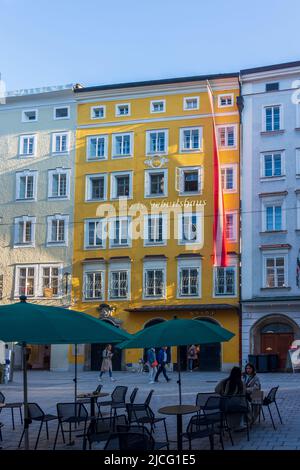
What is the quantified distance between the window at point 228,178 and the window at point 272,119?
10.7 feet

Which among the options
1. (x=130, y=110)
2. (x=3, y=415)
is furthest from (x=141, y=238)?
(x=3, y=415)

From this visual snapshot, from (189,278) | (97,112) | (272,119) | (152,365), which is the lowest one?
(152,365)

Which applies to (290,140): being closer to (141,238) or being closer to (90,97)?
(141,238)

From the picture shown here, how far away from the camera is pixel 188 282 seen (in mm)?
37875

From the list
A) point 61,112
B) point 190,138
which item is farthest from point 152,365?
point 61,112

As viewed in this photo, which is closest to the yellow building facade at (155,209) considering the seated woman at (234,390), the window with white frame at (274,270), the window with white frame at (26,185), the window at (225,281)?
the window at (225,281)

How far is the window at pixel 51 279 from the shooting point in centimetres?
4016

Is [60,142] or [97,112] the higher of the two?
[97,112]

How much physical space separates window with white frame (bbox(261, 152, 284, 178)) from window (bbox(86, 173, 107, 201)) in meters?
10.4

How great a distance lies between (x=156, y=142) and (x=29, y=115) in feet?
32.2

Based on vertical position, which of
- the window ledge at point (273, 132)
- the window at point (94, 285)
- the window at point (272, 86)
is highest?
the window at point (272, 86)

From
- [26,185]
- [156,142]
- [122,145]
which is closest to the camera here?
[156,142]

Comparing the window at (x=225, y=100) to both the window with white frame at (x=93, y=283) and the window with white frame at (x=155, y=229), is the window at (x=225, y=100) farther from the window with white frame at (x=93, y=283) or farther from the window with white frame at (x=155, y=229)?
the window with white frame at (x=93, y=283)

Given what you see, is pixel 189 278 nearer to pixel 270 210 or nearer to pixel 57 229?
pixel 270 210
